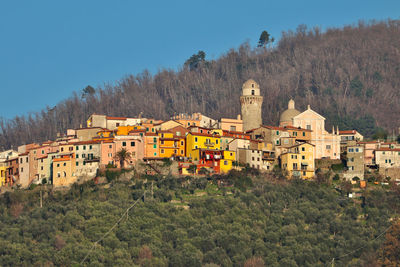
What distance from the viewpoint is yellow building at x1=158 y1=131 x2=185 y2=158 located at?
75812 mm

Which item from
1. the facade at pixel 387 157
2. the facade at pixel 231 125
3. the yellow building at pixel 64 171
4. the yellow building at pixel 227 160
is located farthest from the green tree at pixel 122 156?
the facade at pixel 387 157

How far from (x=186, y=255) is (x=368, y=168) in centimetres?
2282

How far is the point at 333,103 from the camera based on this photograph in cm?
11231

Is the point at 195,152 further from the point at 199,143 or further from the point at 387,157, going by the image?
the point at 387,157

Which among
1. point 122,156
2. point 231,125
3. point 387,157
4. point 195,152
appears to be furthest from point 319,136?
point 122,156

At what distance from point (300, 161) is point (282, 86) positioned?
1723 inches

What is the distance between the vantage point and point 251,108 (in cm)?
8862

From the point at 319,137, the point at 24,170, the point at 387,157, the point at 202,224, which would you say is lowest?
the point at 202,224

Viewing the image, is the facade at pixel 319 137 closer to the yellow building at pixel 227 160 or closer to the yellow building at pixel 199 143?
the yellow building at pixel 227 160

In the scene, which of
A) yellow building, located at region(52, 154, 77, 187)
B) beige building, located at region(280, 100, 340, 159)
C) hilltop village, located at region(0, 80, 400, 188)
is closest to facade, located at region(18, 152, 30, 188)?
hilltop village, located at region(0, 80, 400, 188)

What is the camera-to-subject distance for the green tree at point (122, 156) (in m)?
A: 73.0

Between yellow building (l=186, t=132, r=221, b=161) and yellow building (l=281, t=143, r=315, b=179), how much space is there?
5.87 metres

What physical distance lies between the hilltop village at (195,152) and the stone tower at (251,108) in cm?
393

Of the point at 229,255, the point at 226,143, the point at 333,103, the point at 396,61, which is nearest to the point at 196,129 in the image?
the point at 226,143
